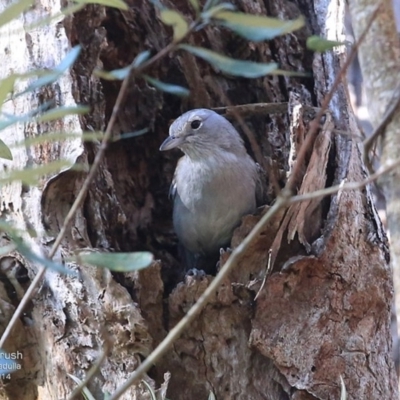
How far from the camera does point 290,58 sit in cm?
387

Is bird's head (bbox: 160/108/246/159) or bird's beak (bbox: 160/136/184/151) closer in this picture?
bird's beak (bbox: 160/136/184/151)

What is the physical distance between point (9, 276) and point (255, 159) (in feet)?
5.92

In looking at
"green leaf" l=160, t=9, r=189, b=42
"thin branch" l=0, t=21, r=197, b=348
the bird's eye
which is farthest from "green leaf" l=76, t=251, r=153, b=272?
the bird's eye

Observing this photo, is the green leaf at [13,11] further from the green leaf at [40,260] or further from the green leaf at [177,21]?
the green leaf at [40,260]

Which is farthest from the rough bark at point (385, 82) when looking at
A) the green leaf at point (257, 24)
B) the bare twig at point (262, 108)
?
the bare twig at point (262, 108)

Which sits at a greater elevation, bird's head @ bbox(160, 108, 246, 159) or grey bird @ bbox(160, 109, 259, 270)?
bird's head @ bbox(160, 108, 246, 159)

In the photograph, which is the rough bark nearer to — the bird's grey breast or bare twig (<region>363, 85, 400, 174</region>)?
bare twig (<region>363, 85, 400, 174</region>)

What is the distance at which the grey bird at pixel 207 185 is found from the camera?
12.9ft

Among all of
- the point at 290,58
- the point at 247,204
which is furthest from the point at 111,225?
the point at 290,58

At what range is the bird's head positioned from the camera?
398 cm

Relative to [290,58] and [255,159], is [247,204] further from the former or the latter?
[290,58]

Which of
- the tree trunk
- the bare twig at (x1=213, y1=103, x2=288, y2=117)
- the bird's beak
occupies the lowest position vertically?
the tree trunk

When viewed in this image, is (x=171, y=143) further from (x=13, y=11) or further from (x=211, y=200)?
(x=13, y=11)

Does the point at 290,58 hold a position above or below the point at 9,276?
above
